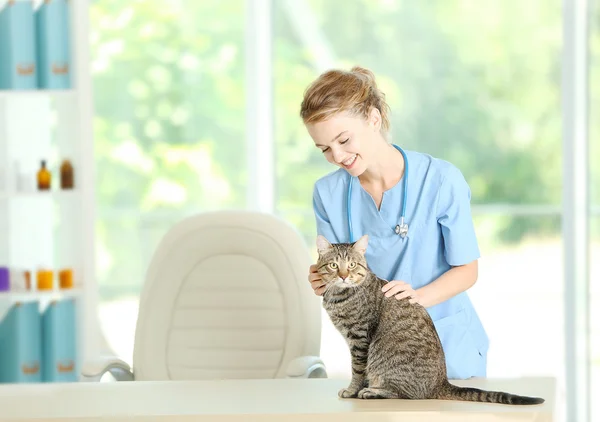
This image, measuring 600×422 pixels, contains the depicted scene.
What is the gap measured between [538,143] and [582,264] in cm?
61

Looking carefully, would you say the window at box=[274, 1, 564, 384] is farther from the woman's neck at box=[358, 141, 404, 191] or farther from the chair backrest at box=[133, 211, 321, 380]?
the woman's neck at box=[358, 141, 404, 191]

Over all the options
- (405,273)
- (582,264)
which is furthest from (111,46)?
(405,273)

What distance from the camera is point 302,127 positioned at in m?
4.22

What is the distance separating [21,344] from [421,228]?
214 cm

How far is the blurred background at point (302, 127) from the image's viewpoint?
4.04 meters

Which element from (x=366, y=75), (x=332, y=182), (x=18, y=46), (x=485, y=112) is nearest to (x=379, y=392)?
(x=332, y=182)

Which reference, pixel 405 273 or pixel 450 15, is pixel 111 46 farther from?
pixel 405 273

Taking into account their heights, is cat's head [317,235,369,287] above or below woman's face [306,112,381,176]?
below

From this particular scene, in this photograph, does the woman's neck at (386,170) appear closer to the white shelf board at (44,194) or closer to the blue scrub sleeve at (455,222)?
the blue scrub sleeve at (455,222)

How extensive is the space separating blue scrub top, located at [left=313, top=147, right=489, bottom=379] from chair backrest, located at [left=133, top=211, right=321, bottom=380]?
0.66 m

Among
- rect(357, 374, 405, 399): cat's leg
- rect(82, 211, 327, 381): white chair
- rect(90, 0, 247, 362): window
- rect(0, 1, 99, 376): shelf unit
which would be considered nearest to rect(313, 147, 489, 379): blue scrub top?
rect(357, 374, 405, 399): cat's leg

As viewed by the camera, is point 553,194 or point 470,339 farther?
point 553,194

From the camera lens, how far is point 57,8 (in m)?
3.45

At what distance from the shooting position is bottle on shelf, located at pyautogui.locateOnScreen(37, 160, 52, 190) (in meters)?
3.50
